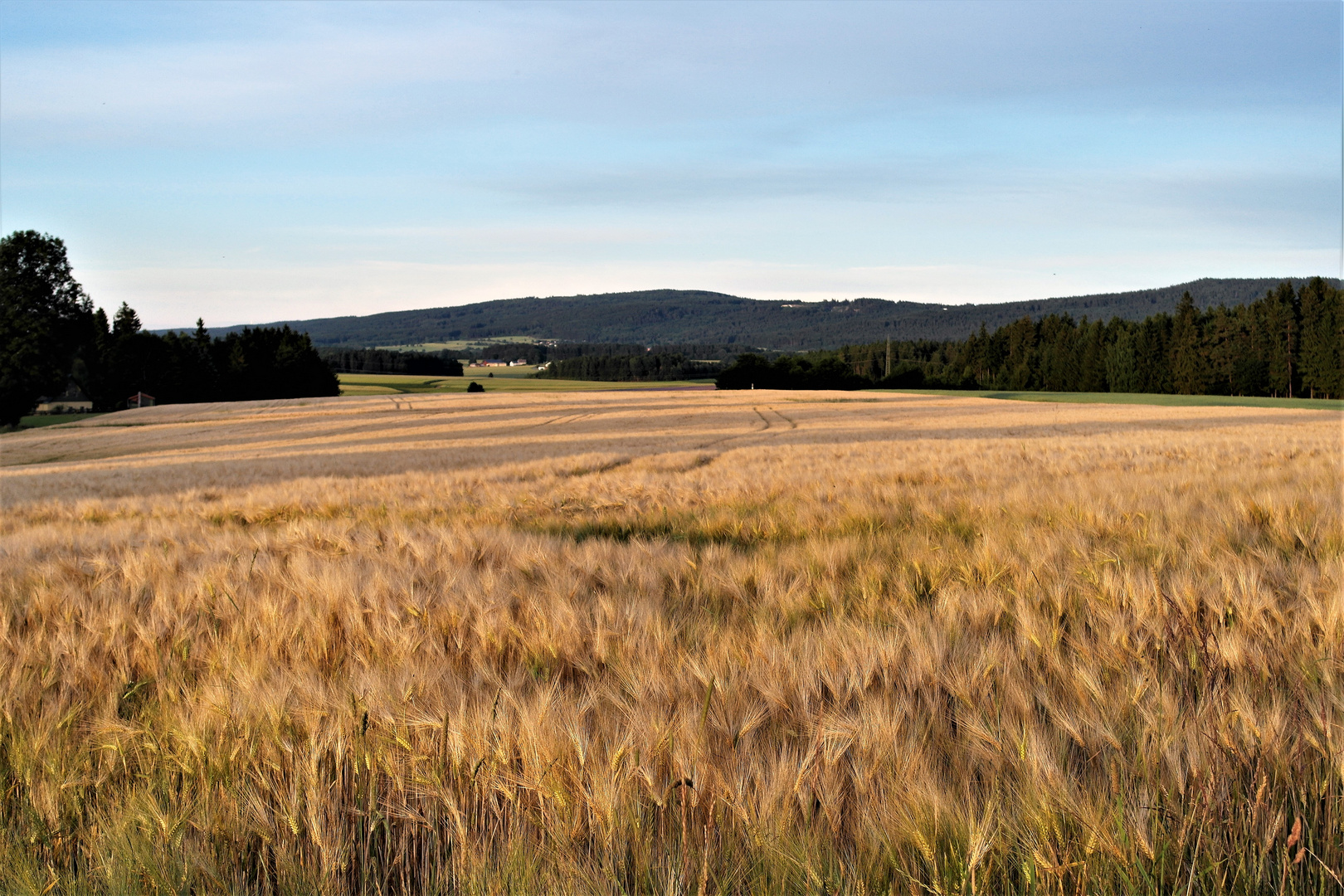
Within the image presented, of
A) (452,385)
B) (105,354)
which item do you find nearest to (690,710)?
(105,354)

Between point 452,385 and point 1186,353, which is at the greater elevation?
point 1186,353

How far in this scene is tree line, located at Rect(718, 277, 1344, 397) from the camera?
87500 millimetres

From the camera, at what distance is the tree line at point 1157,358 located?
87.5 metres

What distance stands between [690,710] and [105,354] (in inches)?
3540

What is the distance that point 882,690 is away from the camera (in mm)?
2375

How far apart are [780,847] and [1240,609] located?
2469 mm

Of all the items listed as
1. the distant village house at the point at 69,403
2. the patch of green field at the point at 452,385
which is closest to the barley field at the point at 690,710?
the distant village house at the point at 69,403

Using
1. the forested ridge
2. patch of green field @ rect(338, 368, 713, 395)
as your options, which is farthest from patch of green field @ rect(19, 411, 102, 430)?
the forested ridge

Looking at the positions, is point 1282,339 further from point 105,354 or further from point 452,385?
point 105,354

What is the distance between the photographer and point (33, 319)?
2239 inches

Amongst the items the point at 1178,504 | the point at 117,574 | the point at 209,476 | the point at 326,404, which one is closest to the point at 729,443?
the point at 209,476

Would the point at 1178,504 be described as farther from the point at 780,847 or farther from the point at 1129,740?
the point at 780,847

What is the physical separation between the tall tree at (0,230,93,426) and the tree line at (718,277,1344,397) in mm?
72536

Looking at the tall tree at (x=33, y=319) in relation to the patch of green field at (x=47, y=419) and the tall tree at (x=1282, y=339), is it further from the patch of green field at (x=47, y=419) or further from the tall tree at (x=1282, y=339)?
the tall tree at (x=1282, y=339)
